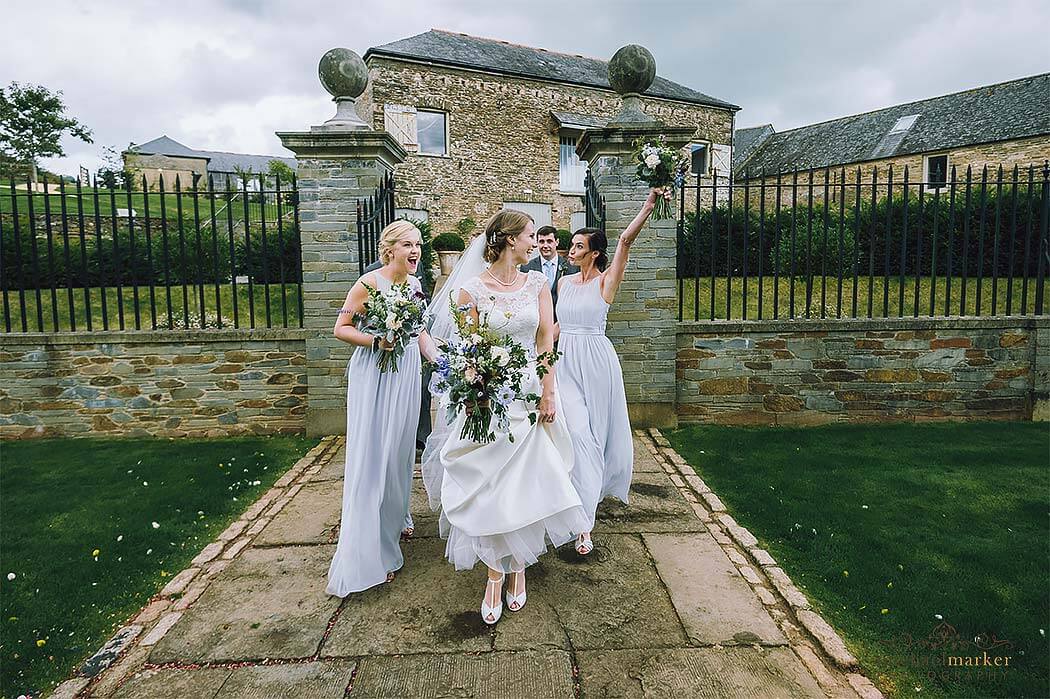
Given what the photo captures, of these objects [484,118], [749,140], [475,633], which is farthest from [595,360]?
[749,140]

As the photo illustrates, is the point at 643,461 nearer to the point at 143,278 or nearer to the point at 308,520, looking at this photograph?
the point at 308,520

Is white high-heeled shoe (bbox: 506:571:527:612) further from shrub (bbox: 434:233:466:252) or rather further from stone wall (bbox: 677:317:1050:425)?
shrub (bbox: 434:233:466:252)

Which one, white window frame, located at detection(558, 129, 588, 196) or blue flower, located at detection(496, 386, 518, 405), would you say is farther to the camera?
white window frame, located at detection(558, 129, 588, 196)

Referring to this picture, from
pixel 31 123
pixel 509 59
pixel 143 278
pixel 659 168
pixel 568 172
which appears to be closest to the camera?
pixel 659 168

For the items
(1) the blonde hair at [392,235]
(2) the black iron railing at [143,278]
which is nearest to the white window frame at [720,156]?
(2) the black iron railing at [143,278]

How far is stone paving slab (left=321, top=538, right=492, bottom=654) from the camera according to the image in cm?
297

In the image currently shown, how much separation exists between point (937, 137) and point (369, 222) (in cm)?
2485

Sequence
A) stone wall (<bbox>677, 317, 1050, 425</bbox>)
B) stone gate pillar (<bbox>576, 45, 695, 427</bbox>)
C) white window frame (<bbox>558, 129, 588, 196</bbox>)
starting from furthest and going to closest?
1. white window frame (<bbox>558, 129, 588, 196</bbox>)
2. stone wall (<bbox>677, 317, 1050, 425</bbox>)
3. stone gate pillar (<bbox>576, 45, 695, 427</bbox>)

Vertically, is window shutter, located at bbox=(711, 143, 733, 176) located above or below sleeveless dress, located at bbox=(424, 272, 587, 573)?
above

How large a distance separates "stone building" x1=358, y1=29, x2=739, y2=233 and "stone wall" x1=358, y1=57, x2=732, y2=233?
0.11 feet

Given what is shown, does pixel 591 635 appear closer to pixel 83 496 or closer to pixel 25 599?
pixel 25 599

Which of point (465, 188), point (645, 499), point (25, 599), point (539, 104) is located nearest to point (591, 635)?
point (645, 499)

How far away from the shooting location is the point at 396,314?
3.38 meters

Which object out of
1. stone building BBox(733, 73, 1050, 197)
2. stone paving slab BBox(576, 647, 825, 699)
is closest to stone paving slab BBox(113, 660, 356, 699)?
→ stone paving slab BBox(576, 647, 825, 699)
